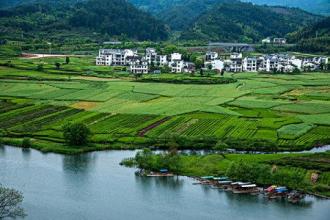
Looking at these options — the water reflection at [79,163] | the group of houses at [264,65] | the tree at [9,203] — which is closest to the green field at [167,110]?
the water reflection at [79,163]

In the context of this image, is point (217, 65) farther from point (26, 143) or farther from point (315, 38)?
point (26, 143)

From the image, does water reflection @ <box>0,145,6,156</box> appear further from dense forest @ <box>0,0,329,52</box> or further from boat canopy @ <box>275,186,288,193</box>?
dense forest @ <box>0,0,329,52</box>

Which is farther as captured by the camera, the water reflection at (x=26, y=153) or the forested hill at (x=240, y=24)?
the forested hill at (x=240, y=24)

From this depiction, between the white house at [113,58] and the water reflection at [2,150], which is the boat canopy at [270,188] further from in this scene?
the white house at [113,58]

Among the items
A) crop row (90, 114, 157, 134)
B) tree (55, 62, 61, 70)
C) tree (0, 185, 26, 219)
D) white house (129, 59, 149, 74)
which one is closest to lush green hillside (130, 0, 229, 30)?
white house (129, 59, 149, 74)

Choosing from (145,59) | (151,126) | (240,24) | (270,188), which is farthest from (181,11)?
(270,188)

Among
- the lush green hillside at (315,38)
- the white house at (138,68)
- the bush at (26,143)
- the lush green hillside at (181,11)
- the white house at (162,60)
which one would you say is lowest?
the bush at (26,143)
